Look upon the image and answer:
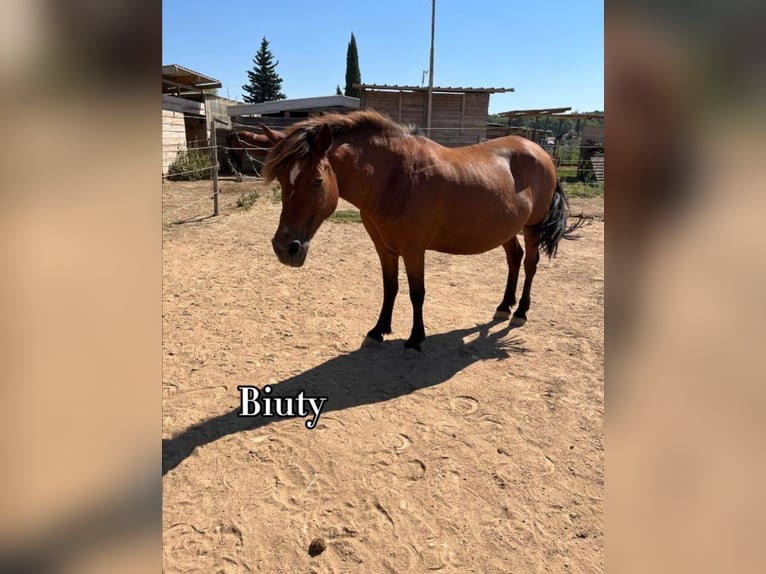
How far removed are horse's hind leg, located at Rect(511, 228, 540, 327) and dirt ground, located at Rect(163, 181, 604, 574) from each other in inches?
5.7

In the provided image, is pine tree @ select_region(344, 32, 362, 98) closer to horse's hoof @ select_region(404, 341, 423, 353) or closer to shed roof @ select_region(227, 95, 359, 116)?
shed roof @ select_region(227, 95, 359, 116)

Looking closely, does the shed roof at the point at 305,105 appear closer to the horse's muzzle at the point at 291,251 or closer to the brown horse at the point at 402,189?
→ the brown horse at the point at 402,189

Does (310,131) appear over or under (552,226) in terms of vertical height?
over

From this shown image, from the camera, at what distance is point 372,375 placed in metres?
3.38

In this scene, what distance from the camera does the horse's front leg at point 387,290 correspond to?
3.86 m

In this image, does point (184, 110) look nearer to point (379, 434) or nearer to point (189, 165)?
point (189, 165)

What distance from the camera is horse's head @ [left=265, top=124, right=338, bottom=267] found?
2816 millimetres

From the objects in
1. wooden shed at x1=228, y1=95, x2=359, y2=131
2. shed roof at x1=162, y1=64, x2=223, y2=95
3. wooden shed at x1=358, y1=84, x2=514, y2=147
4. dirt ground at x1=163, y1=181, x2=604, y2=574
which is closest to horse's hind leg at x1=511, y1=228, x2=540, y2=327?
dirt ground at x1=163, y1=181, x2=604, y2=574

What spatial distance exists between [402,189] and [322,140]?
74cm

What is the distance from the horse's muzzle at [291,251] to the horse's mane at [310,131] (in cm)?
44

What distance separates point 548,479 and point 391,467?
2.64ft

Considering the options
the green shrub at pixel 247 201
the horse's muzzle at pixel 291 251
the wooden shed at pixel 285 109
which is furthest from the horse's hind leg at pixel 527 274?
the wooden shed at pixel 285 109

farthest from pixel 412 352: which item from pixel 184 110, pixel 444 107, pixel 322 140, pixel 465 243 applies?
pixel 444 107

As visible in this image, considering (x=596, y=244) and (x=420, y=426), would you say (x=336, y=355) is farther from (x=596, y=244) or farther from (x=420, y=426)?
(x=596, y=244)
